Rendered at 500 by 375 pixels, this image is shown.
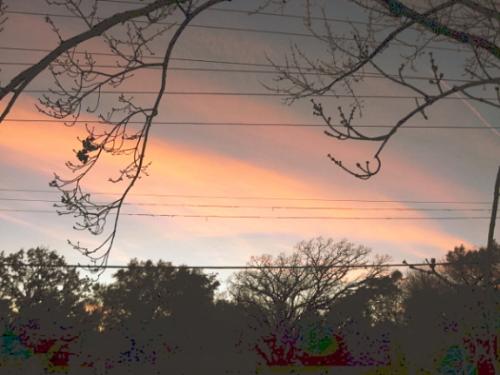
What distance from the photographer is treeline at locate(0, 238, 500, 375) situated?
29.0 m

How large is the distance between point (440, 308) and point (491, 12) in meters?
22.0

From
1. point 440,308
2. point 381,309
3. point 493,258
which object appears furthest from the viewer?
point 381,309

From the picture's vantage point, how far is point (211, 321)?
137ft

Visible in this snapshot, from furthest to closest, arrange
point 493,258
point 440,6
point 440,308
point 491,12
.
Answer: point 440,308
point 440,6
point 491,12
point 493,258

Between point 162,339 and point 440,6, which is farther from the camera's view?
point 162,339

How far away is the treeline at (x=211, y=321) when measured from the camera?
29016 millimetres

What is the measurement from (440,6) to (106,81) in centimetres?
221

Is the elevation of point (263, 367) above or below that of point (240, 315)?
below

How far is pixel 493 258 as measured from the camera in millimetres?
3564

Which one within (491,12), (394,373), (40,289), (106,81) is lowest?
(394,373)

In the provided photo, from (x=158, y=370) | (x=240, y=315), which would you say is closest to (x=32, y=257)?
(x=158, y=370)

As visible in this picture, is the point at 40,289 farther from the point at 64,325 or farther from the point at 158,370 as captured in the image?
the point at 158,370

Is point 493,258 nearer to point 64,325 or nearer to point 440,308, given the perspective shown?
point 440,308

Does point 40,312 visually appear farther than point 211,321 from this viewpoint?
No
